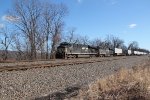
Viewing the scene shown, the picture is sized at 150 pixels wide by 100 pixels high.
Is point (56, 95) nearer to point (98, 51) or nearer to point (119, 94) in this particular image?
point (119, 94)

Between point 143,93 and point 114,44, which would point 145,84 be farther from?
point 114,44

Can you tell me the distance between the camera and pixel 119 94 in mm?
8711

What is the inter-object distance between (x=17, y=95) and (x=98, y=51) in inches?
1822

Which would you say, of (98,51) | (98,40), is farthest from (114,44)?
(98,51)

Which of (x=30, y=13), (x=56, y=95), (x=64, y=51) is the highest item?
(x=30, y=13)

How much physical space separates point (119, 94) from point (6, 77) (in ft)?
21.1

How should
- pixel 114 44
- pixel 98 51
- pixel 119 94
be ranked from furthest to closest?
Result: 1. pixel 114 44
2. pixel 98 51
3. pixel 119 94

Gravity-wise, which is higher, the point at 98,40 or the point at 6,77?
the point at 98,40

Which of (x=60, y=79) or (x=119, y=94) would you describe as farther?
(x=60, y=79)

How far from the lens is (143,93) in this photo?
8109mm

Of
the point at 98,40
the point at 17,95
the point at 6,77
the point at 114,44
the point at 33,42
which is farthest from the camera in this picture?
the point at 114,44

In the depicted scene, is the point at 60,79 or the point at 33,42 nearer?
the point at 60,79

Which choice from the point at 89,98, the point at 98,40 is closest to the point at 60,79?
the point at 89,98

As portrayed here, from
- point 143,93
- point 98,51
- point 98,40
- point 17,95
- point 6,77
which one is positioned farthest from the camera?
point 98,40
